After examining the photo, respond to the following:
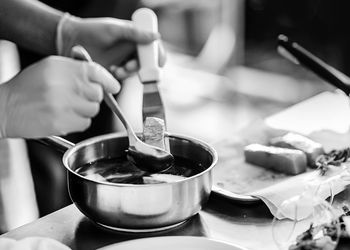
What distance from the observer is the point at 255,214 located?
146 centimetres

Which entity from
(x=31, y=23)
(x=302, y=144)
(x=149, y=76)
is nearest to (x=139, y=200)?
(x=149, y=76)

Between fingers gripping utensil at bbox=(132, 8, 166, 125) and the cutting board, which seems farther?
the cutting board

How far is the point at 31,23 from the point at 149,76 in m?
0.57

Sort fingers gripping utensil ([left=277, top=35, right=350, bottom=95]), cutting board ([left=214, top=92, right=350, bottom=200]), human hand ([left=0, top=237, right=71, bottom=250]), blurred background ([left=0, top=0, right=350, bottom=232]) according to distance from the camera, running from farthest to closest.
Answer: blurred background ([left=0, top=0, right=350, bottom=232])
fingers gripping utensil ([left=277, top=35, right=350, bottom=95])
cutting board ([left=214, top=92, right=350, bottom=200])
human hand ([left=0, top=237, right=71, bottom=250])

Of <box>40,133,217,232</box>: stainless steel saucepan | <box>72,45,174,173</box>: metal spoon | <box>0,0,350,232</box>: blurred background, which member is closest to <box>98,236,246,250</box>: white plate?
<box>40,133,217,232</box>: stainless steel saucepan

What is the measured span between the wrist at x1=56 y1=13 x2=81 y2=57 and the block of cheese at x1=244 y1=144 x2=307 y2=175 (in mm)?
580

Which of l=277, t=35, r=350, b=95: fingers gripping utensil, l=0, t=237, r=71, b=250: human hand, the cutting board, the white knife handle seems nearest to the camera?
l=0, t=237, r=71, b=250: human hand

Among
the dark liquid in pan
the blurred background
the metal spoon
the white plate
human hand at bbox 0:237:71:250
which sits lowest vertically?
the blurred background

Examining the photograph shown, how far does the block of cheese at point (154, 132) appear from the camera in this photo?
4.71 feet

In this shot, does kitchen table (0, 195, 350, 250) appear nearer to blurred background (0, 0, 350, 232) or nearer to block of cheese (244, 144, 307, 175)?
block of cheese (244, 144, 307, 175)

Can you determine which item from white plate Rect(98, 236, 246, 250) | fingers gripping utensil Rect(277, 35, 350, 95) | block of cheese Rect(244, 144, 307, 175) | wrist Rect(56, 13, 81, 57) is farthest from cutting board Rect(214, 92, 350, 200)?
wrist Rect(56, 13, 81, 57)

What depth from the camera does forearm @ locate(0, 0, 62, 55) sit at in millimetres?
1896

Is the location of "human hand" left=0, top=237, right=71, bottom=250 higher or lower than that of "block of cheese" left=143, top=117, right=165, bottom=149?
lower

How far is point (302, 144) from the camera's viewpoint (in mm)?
1737
